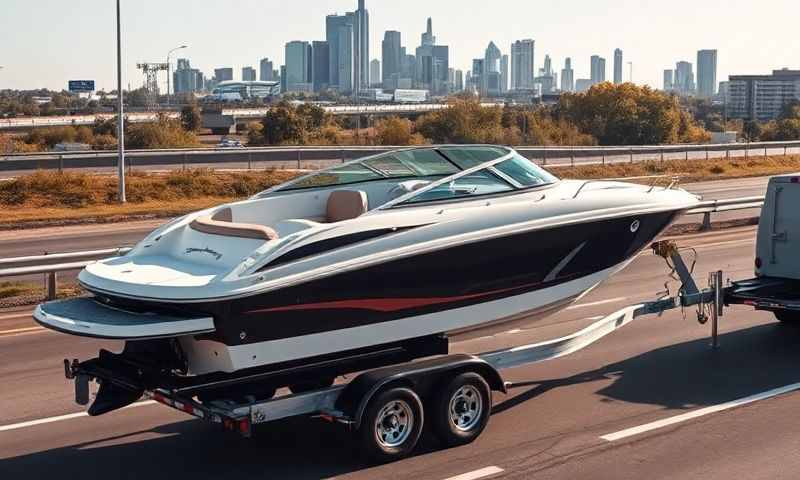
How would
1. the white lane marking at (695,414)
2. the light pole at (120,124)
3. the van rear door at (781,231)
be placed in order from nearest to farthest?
the white lane marking at (695,414), the van rear door at (781,231), the light pole at (120,124)

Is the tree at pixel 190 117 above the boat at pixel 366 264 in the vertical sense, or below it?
above

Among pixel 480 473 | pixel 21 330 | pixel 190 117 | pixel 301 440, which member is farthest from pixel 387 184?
pixel 190 117

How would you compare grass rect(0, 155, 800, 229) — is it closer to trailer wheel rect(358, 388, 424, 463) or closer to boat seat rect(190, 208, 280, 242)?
boat seat rect(190, 208, 280, 242)

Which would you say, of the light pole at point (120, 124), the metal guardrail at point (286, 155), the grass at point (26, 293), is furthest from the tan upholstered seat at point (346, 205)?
the metal guardrail at point (286, 155)

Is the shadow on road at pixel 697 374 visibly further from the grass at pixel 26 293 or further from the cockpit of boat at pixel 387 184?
the grass at pixel 26 293

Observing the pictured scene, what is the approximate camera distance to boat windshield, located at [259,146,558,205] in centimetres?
1052

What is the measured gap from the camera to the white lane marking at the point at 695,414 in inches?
375

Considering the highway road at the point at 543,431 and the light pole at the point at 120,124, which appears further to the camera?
the light pole at the point at 120,124

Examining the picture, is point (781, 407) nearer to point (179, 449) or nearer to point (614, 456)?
point (614, 456)

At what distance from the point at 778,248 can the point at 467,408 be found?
5.84 meters

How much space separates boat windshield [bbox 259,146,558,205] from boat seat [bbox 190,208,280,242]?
67 cm

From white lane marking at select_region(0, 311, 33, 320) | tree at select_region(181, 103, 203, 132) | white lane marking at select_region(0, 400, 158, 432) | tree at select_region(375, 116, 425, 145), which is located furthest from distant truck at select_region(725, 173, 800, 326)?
tree at select_region(181, 103, 203, 132)

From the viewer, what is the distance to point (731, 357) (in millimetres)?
12453

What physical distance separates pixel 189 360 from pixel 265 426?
5.07ft
